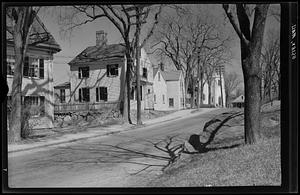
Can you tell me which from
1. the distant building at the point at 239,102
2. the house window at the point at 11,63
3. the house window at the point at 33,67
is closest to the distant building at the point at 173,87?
the distant building at the point at 239,102

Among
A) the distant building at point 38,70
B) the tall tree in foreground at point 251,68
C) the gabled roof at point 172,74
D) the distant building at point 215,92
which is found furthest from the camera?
the gabled roof at point 172,74

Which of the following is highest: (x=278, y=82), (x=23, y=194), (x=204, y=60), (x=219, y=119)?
(x=204, y=60)

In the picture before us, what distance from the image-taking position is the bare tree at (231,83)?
196 inches

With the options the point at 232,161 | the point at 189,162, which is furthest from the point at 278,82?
the point at 189,162

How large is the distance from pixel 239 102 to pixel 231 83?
0.37 metres

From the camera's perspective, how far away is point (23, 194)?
3.50m

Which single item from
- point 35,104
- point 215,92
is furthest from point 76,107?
point 215,92

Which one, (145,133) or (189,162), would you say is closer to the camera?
(189,162)

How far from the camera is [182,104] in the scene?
22.1 ft

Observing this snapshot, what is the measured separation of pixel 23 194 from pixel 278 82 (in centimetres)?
321

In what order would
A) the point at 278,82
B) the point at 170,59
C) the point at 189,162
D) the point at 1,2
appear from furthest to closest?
1. the point at 170,59
2. the point at 189,162
3. the point at 278,82
4. the point at 1,2

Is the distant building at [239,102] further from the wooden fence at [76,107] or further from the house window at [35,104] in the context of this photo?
the house window at [35,104]

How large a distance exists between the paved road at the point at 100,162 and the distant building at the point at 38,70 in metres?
0.93
